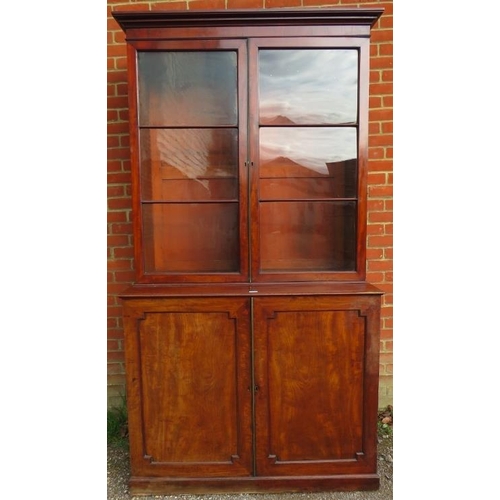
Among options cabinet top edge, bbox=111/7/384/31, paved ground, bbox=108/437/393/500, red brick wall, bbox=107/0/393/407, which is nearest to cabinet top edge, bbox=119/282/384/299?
red brick wall, bbox=107/0/393/407

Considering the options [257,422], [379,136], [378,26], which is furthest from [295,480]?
[378,26]

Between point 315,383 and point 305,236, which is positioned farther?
point 305,236

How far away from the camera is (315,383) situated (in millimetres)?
1670

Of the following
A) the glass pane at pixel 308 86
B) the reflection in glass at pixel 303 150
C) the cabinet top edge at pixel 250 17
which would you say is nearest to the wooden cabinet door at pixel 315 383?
the reflection in glass at pixel 303 150

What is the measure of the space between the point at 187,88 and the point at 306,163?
2.39ft

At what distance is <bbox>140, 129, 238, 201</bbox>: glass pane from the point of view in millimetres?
1770

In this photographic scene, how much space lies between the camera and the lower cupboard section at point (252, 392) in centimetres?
164

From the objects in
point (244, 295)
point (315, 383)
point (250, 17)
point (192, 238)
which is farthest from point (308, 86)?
point (315, 383)

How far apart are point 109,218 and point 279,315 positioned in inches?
49.3

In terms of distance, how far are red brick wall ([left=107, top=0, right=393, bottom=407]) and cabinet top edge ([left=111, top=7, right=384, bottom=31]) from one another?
1.72ft

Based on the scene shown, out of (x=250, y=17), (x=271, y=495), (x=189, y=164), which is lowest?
(x=271, y=495)

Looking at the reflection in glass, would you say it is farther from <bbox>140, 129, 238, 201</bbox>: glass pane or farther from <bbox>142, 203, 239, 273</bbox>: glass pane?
<bbox>142, 203, 239, 273</bbox>: glass pane

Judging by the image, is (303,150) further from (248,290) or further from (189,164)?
(248,290)

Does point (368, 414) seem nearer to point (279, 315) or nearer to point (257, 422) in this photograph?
point (257, 422)
